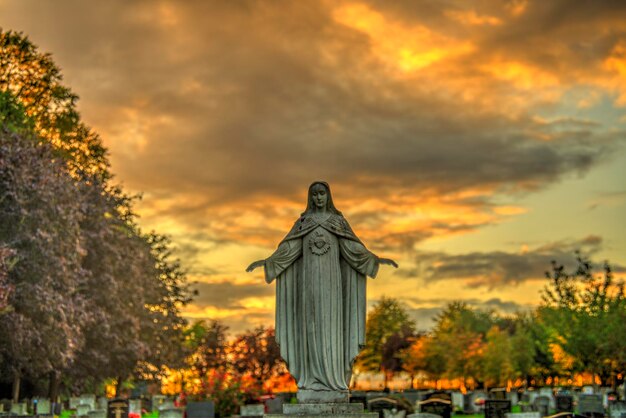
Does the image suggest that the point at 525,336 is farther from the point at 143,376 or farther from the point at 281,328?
the point at 281,328

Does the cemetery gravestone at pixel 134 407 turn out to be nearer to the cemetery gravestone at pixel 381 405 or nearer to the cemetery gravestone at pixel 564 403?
the cemetery gravestone at pixel 381 405

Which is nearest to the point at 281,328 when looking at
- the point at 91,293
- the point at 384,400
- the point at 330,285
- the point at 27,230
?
the point at 330,285

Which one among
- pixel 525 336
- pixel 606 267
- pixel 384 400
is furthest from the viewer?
pixel 525 336

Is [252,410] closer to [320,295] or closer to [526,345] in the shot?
[320,295]

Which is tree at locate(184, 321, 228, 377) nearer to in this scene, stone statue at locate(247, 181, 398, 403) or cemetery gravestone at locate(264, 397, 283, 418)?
cemetery gravestone at locate(264, 397, 283, 418)

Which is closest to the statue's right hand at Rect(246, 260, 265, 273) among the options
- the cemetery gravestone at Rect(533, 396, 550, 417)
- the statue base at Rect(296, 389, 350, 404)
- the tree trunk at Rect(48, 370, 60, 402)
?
the statue base at Rect(296, 389, 350, 404)

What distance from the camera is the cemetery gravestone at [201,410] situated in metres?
31.0

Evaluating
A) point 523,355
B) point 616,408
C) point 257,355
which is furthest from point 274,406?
point 523,355

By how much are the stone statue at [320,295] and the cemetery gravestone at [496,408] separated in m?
19.0

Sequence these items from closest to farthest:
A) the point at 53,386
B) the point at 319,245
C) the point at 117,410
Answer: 1. the point at 319,245
2. the point at 117,410
3. the point at 53,386

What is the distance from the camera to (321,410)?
12.2 meters

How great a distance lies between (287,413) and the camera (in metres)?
12.2

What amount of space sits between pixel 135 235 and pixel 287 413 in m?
45.2

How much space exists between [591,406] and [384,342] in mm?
56483
